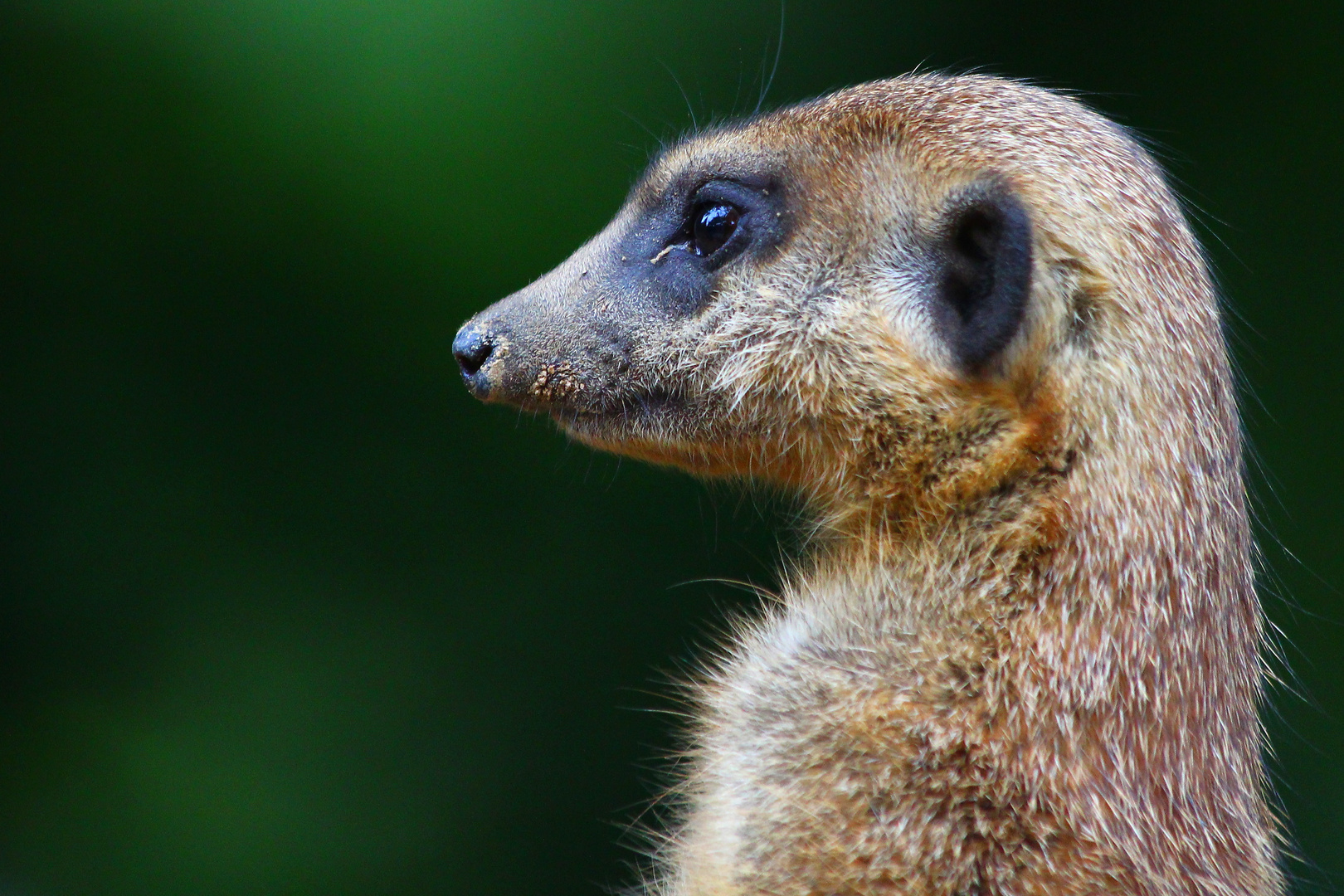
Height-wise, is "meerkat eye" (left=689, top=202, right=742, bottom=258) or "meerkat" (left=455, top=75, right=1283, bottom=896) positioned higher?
"meerkat eye" (left=689, top=202, right=742, bottom=258)

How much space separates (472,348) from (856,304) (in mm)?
572

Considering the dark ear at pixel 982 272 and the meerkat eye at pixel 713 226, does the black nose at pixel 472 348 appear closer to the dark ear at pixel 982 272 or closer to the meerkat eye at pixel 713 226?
the meerkat eye at pixel 713 226

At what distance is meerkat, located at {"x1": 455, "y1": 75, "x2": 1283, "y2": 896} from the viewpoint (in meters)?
1.33

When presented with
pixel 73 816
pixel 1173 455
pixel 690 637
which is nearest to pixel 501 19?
pixel 690 637

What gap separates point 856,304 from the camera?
5.09ft

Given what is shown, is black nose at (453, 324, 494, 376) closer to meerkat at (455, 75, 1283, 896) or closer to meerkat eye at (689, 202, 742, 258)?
meerkat at (455, 75, 1283, 896)

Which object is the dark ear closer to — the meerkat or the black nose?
the meerkat

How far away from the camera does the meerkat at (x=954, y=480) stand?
1328 mm

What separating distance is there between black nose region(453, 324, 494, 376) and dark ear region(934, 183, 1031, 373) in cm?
66

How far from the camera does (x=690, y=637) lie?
312cm

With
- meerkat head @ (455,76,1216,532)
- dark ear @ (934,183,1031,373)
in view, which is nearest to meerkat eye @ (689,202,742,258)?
meerkat head @ (455,76,1216,532)

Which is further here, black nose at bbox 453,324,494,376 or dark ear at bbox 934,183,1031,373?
black nose at bbox 453,324,494,376

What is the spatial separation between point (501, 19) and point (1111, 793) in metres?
2.30

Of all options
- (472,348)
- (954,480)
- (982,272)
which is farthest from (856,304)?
(472,348)
